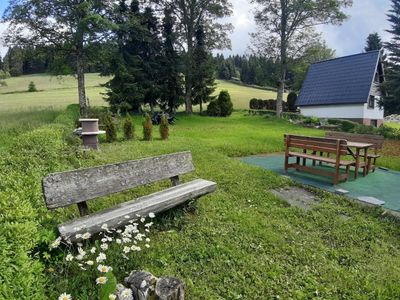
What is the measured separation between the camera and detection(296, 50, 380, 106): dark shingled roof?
24.7m

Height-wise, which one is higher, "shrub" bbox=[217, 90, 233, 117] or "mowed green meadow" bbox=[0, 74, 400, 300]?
"shrub" bbox=[217, 90, 233, 117]

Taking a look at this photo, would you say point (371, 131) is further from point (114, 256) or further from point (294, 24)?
point (114, 256)

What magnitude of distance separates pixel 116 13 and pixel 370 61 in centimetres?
2106

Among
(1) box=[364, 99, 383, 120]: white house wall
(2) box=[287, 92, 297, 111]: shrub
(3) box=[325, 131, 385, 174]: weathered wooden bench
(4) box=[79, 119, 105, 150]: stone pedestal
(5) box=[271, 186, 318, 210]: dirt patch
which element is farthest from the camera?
(2) box=[287, 92, 297, 111]: shrub

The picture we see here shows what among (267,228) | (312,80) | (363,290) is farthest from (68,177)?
(312,80)

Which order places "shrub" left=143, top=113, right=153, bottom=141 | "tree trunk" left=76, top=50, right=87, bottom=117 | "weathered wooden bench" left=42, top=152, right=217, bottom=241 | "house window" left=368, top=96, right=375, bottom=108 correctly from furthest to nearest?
"house window" left=368, top=96, right=375, bottom=108
"tree trunk" left=76, top=50, right=87, bottom=117
"shrub" left=143, top=113, right=153, bottom=141
"weathered wooden bench" left=42, top=152, right=217, bottom=241

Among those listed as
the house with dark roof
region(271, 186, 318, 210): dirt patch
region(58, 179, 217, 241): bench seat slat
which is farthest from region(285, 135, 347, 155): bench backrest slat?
the house with dark roof

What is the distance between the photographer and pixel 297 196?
18.7 ft

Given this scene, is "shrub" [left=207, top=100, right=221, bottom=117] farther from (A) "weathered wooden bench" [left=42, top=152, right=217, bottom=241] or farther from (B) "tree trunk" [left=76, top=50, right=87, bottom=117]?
(A) "weathered wooden bench" [left=42, top=152, right=217, bottom=241]

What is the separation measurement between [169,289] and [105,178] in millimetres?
1811

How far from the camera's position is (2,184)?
10.9 feet

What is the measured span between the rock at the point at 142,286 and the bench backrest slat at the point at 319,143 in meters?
5.41

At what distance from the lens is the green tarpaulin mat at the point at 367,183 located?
5.87m

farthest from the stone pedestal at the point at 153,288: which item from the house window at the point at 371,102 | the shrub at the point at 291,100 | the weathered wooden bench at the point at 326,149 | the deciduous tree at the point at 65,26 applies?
the shrub at the point at 291,100
